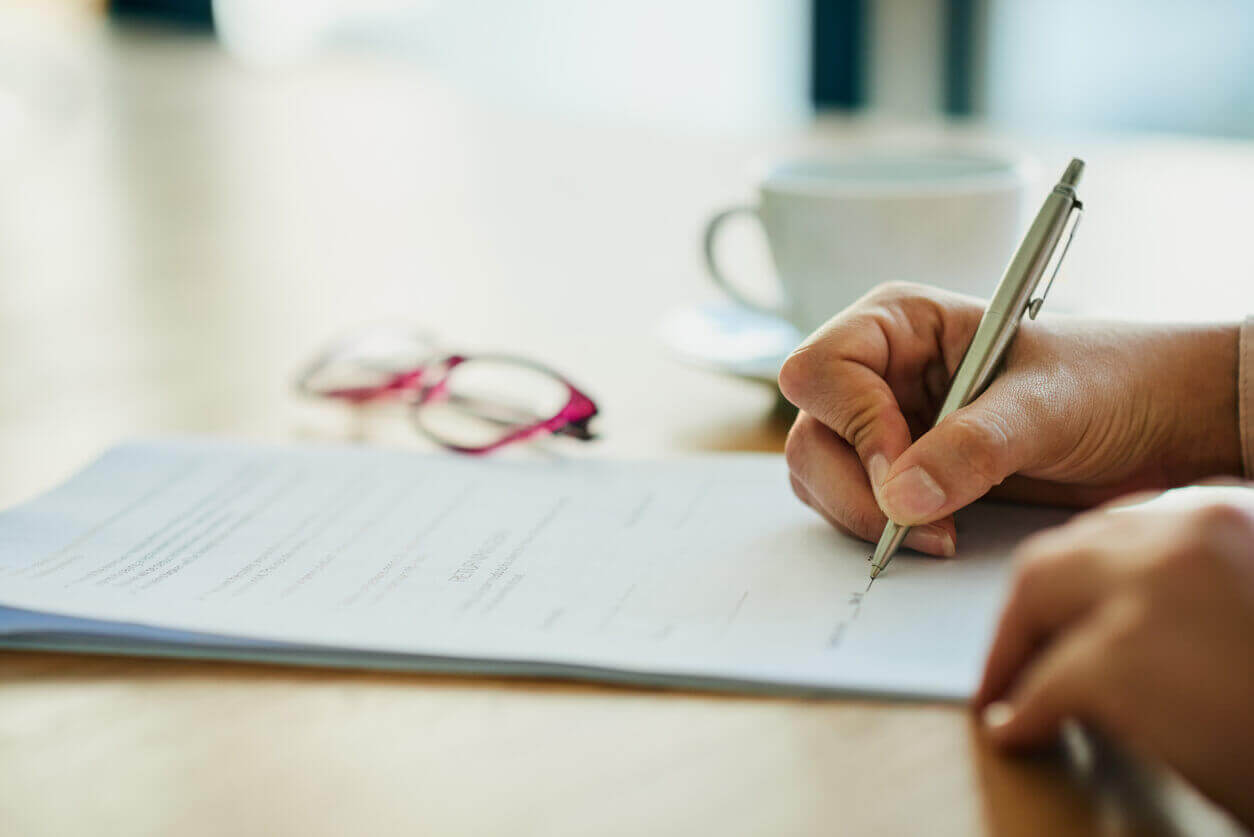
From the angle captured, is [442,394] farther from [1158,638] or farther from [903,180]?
[1158,638]

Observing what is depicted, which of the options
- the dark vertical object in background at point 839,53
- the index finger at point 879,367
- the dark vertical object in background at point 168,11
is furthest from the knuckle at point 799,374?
the dark vertical object in background at point 168,11

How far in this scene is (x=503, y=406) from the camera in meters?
0.74

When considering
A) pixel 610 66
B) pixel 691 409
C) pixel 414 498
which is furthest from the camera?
pixel 610 66

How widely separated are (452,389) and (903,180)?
0.35 m

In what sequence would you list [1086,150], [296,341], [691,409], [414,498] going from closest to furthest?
1. [414,498]
2. [691,409]
3. [296,341]
4. [1086,150]

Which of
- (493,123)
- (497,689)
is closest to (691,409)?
(497,689)

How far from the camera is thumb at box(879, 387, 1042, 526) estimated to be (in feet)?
1.47

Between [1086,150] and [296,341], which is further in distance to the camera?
[1086,150]

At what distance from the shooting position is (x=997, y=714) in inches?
14.2

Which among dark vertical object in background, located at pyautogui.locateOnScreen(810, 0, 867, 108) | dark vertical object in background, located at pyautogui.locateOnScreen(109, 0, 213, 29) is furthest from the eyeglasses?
dark vertical object in background, located at pyautogui.locateOnScreen(109, 0, 213, 29)

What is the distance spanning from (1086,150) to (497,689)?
3.97 ft

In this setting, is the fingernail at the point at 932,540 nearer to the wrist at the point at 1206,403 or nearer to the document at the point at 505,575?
the document at the point at 505,575

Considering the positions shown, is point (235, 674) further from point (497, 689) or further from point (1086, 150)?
point (1086, 150)

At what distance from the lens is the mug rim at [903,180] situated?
0.70m
